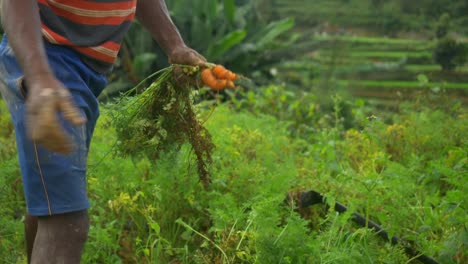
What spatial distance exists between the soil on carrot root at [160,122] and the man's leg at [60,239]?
2.50ft

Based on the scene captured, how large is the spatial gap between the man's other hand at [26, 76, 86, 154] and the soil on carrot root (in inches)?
46.0

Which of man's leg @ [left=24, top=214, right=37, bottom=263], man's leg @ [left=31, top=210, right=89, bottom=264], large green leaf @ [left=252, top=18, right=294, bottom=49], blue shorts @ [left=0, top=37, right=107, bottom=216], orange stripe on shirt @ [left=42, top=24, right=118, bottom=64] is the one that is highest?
orange stripe on shirt @ [left=42, top=24, right=118, bottom=64]

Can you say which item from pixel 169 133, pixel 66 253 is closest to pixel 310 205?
pixel 169 133

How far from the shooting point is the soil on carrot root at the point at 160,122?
131 inches

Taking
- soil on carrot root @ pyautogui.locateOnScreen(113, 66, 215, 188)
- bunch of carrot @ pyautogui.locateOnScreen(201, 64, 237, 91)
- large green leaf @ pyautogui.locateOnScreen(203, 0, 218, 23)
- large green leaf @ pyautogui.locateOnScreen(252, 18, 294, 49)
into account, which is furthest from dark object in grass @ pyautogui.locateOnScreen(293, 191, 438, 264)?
large green leaf @ pyautogui.locateOnScreen(203, 0, 218, 23)

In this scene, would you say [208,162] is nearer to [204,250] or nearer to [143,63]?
[204,250]

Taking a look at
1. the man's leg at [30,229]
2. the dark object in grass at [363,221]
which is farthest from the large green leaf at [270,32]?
the man's leg at [30,229]

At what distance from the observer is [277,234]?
3.16m

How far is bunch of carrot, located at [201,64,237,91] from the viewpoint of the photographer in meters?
3.00

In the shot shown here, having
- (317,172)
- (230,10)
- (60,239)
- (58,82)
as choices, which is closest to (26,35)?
(58,82)

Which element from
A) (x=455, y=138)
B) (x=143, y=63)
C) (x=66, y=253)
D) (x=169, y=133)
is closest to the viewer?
(x=66, y=253)

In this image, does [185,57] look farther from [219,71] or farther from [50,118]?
[50,118]

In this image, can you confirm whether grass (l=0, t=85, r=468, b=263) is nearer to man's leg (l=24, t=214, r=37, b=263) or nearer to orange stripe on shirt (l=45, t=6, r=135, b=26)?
man's leg (l=24, t=214, r=37, b=263)

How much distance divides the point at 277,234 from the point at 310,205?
0.64m
